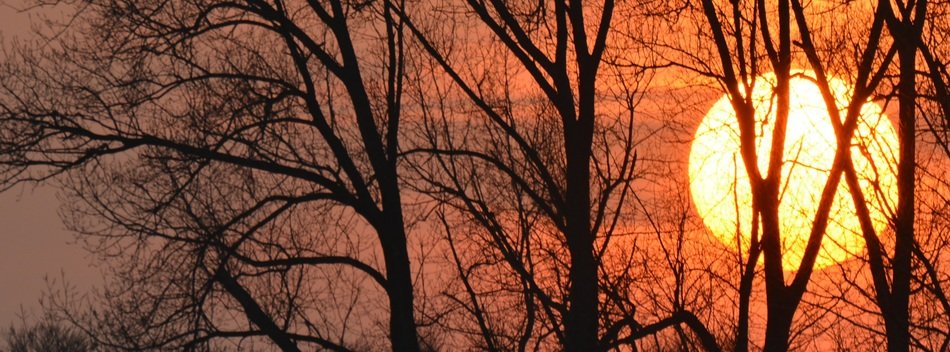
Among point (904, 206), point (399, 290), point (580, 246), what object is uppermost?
point (399, 290)

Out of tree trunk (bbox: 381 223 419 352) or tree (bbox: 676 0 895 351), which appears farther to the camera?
tree trunk (bbox: 381 223 419 352)

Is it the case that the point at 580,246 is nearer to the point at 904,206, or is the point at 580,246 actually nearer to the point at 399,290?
the point at 904,206

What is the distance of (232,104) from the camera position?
1337 cm

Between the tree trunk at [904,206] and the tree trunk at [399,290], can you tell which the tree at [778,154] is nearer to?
the tree trunk at [904,206]

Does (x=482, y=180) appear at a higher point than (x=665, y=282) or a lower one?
higher

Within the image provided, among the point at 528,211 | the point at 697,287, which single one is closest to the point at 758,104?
the point at 697,287

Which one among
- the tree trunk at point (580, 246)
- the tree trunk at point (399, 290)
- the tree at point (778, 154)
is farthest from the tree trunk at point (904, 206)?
the tree trunk at point (399, 290)

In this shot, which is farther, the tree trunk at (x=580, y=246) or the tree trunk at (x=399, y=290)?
the tree trunk at (x=399, y=290)

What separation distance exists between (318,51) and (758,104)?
4.93m

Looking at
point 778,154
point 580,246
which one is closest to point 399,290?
point 580,246

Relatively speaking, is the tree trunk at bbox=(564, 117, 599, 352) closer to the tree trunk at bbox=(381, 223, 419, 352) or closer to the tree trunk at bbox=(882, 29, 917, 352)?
the tree trunk at bbox=(882, 29, 917, 352)

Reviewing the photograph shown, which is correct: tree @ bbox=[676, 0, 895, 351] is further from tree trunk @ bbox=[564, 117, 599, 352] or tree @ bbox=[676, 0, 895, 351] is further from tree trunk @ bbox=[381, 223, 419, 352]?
tree trunk @ bbox=[381, 223, 419, 352]

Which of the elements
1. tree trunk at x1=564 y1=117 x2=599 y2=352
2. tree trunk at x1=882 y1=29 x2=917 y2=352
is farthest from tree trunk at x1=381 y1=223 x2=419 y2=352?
tree trunk at x1=882 y1=29 x2=917 y2=352

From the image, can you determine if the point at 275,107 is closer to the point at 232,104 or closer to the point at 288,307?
the point at 232,104
